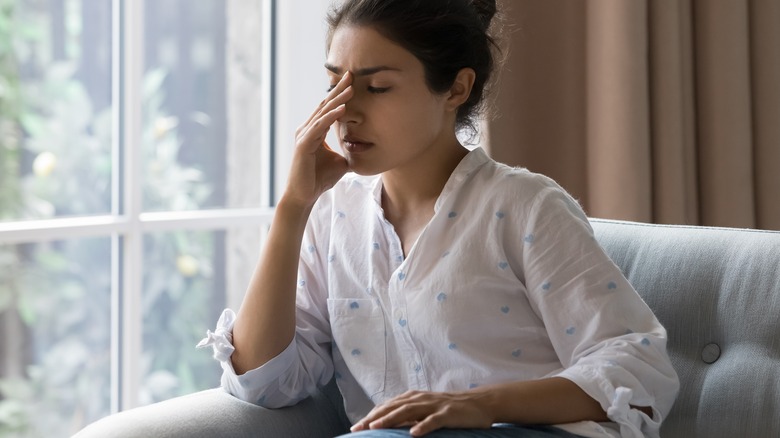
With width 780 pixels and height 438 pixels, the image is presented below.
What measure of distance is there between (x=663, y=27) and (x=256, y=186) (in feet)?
3.46

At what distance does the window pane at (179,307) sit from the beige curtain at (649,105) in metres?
0.73

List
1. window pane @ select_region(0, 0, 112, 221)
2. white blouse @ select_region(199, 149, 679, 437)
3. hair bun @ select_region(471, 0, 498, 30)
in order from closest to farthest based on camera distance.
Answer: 1. white blouse @ select_region(199, 149, 679, 437)
2. hair bun @ select_region(471, 0, 498, 30)
3. window pane @ select_region(0, 0, 112, 221)

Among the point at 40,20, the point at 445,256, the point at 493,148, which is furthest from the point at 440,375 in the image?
the point at 40,20

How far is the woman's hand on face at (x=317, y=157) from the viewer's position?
1489mm

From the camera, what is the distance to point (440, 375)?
1.52 meters

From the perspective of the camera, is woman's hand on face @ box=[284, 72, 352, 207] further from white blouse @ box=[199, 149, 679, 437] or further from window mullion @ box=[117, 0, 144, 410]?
window mullion @ box=[117, 0, 144, 410]

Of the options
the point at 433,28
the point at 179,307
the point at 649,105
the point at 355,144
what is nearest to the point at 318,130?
the point at 355,144

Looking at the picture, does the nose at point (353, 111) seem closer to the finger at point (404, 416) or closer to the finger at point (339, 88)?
the finger at point (339, 88)

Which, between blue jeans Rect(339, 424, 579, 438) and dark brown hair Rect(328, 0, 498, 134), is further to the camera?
dark brown hair Rect(328, 0, 498, 134)

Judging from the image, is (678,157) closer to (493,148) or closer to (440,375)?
(493,148)

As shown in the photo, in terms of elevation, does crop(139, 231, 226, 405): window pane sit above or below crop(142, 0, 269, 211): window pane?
below

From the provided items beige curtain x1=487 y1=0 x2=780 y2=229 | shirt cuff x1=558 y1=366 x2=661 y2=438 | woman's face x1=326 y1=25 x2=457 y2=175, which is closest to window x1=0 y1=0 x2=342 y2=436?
beige curtain x1=487 y1=0 x2=780 y2=229

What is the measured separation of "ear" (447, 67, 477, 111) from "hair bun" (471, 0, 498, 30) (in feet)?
0.30

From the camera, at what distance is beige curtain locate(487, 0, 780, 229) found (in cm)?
232
